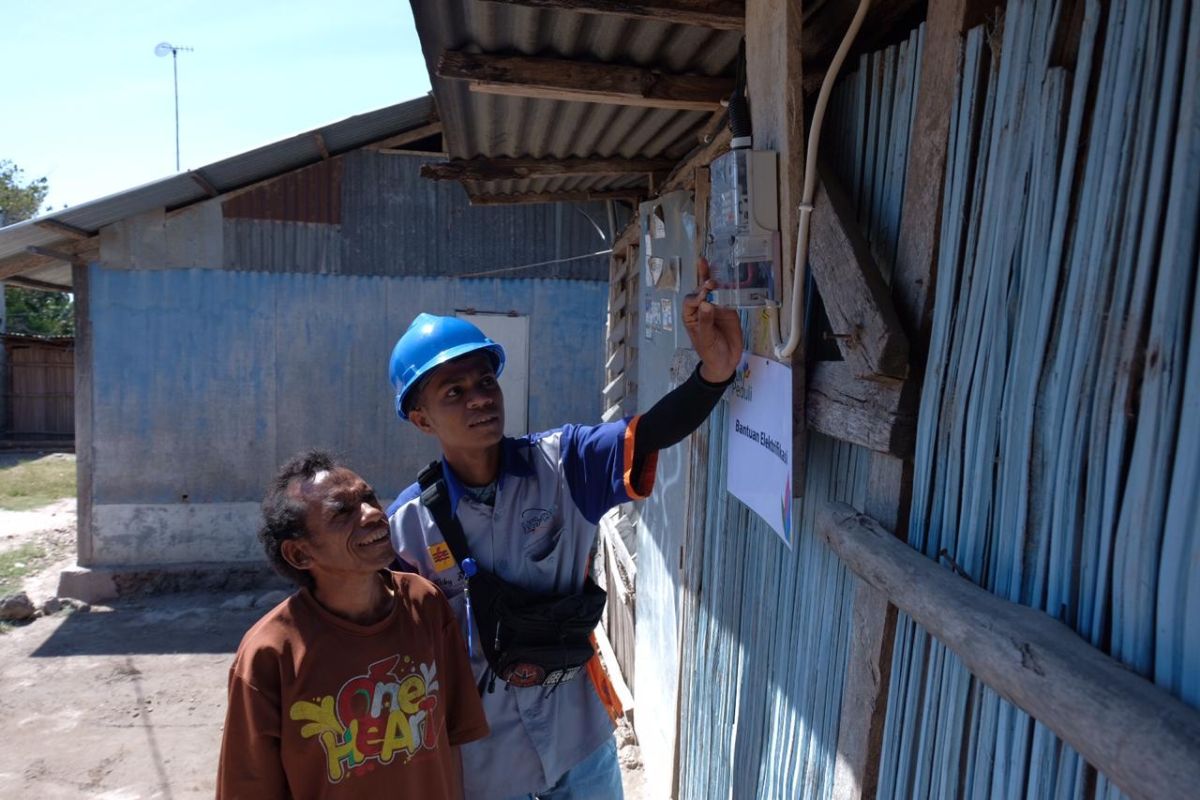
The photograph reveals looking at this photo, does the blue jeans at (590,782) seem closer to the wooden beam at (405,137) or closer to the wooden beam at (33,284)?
the wooden beam at (405,137)

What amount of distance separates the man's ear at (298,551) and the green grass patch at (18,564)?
817 centimetres

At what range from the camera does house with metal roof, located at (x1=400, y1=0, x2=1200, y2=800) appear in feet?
2.99

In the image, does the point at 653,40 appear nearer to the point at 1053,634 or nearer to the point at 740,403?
the point at 740,403

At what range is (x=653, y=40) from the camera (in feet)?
8.27

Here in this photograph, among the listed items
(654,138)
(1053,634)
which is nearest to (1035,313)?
(1053,634)

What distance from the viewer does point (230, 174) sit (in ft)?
26.5

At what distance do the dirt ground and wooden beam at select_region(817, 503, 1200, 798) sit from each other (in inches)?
138

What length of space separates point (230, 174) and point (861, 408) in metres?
8.06

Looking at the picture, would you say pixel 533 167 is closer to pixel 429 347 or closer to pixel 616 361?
pixel 429 347

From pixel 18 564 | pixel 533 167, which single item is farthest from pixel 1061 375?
pixel 18 564

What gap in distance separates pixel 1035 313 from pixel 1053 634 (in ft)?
1.45

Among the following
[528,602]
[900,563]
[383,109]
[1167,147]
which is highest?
[383,109]

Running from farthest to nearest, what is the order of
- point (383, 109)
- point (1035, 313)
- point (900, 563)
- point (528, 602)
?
point (383, 109) → point (528, 602) → point (900, 563) → point (1035, 313)

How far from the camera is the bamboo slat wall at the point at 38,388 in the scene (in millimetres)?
17562
